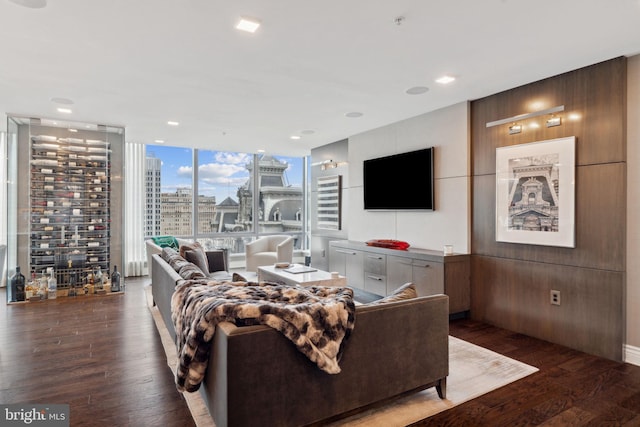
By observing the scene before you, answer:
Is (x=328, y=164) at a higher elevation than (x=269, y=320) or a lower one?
higher

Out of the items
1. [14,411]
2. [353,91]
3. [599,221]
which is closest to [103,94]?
[353,91]

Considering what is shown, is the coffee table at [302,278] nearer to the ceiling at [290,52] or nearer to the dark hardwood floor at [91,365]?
the dark hardwood floor at [91,365]

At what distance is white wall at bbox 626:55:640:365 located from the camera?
3082 mm

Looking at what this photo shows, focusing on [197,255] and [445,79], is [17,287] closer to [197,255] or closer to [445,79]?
[197,255]

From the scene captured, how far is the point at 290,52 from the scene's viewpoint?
3.05m

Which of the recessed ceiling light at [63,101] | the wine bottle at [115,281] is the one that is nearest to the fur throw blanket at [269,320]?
the recessed ceiling light at [63,101]

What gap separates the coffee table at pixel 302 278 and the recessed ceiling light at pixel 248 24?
2679 mm

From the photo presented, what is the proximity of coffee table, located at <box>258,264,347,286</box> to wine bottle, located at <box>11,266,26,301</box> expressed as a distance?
11.0ft

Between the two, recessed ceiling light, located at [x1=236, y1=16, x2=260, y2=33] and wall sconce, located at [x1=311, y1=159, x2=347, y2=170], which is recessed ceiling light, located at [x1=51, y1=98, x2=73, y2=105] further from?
wall sconce, located at [x1=311, y1=159, x2=347, y2=170]

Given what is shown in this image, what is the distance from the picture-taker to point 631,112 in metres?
3.11

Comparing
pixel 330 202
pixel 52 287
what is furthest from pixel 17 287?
pixel 330 202

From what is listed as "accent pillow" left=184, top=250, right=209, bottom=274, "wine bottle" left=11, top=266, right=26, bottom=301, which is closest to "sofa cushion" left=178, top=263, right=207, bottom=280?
"accent pillow" left=184, top=250, right=209, bottom=274

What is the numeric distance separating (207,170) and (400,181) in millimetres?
4477

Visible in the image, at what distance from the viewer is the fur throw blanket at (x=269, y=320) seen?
190cm
